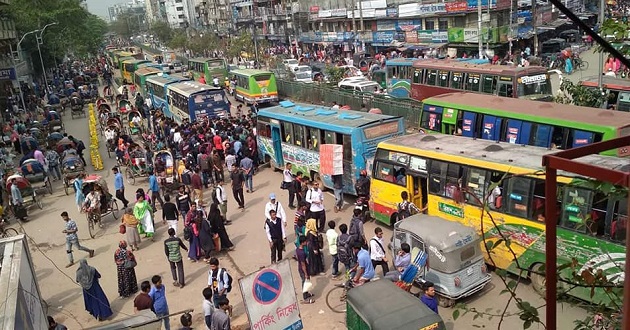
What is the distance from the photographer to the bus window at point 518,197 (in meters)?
9.89

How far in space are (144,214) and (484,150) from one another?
8.34 m

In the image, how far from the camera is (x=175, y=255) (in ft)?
36.8

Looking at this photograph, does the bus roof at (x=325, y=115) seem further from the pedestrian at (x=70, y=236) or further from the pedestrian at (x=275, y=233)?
the pedestrian at (x=70, y=236)

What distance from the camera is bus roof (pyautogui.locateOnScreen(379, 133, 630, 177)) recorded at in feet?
A: 32.5

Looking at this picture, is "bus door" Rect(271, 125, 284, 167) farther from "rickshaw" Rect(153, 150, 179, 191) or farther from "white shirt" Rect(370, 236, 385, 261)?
"white shirt" Rect(370, 236, 385, 261)

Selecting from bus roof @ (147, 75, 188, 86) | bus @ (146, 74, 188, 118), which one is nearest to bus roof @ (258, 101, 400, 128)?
Answer: bus @ (146, 74, 188, 118)

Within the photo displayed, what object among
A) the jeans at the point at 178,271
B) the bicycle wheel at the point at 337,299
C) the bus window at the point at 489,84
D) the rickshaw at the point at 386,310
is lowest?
the bicycle wheel at the point at 337,299

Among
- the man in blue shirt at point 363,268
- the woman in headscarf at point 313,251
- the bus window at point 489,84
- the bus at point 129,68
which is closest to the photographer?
the man in blue shirt at point 363,268

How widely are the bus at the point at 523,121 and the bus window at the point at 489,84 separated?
10.3 ft

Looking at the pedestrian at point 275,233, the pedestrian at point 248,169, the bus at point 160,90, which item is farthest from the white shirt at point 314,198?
Result: the bus at point 160,90

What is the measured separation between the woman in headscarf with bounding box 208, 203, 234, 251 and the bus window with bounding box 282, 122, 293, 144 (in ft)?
18.4

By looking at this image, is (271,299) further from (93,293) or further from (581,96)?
(581,96)

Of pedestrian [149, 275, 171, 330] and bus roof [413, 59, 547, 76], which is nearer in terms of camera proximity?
pedestrian [149, 275, 171, 330]

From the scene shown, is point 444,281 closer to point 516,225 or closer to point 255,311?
point 516,225
